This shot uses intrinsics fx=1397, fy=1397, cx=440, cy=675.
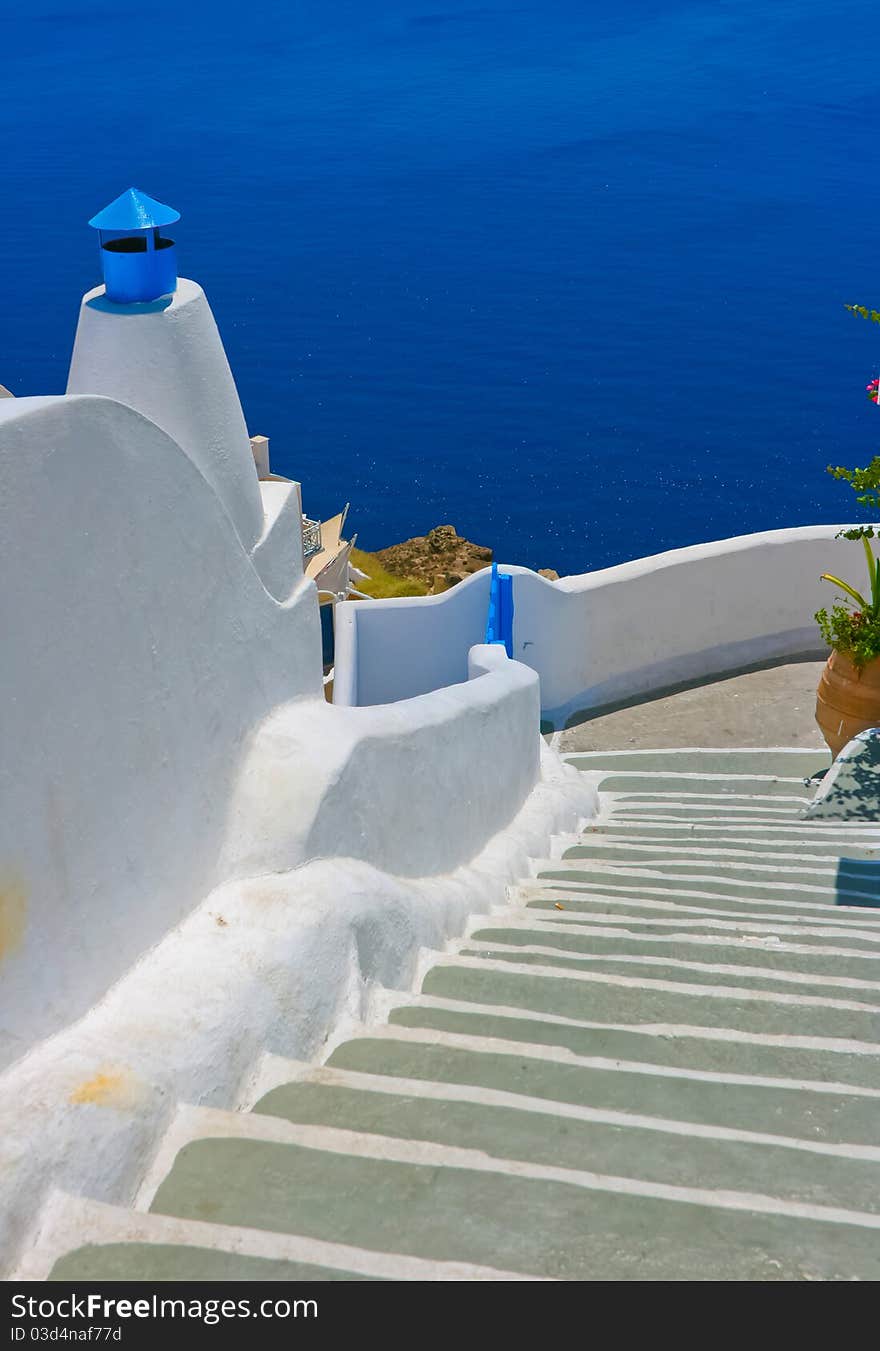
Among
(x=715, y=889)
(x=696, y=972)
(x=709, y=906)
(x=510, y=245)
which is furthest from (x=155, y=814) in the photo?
(x=510, y=245)

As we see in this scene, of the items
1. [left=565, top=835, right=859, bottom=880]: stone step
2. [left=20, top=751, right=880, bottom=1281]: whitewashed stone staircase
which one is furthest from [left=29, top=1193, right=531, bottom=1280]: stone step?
[left=565, top=835, right=859, bottom=880]: stone step

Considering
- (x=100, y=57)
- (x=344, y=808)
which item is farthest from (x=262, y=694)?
(x=100, y=57)

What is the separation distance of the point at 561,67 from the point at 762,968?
8090 cm

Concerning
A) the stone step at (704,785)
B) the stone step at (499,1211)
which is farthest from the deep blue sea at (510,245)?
the stone step at (499,1211)

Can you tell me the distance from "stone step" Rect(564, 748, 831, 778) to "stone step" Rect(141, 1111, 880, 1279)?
6770mm

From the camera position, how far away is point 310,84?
7719 cm

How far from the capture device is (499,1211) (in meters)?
3.24

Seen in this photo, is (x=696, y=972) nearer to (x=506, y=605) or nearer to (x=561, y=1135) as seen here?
(x=561, y=1135)

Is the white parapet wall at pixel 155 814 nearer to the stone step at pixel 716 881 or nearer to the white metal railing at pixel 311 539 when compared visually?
the stone step at pixel 716 881

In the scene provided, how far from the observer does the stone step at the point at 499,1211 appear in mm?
3070

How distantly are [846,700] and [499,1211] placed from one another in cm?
736

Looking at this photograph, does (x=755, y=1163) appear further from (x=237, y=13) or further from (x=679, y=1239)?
(x=237, y=13)

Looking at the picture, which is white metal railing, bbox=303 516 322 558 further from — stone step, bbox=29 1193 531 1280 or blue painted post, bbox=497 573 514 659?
stone step, bbox=29 1193 531 1280

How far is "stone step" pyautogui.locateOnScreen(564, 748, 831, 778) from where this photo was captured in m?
9.98
